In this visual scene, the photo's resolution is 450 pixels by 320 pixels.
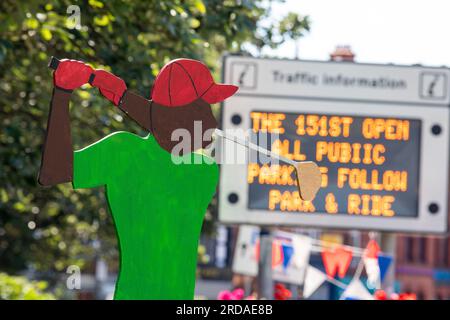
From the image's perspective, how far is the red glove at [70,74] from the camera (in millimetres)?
5844

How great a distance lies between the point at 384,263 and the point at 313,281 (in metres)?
1.11

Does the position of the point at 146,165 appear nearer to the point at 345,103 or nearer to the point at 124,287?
the point at 124,287

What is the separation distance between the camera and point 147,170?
6.00 metres

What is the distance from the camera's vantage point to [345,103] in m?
11.8

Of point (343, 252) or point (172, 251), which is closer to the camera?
point (172, 251)

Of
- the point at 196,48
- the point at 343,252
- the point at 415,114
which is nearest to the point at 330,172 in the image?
the point at 415,114

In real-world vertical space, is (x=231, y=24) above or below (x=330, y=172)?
above

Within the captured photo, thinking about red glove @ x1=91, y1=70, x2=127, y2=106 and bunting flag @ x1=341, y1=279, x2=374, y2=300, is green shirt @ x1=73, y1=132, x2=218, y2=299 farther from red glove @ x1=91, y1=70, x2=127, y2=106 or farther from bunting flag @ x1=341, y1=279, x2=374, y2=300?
bunting flag @ x1=341, y1=279, x2=374, y2=300

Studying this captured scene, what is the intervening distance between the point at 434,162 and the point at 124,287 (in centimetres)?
643

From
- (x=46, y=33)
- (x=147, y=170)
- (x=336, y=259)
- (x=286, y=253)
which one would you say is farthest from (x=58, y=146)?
(x=286, y=253)

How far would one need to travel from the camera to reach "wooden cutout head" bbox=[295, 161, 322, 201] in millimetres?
6297

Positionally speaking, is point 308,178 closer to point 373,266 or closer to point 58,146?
point 58,146

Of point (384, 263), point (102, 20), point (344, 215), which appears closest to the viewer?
point (344, 215)

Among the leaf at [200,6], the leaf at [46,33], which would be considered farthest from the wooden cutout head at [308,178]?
the leaf at [46,33]
